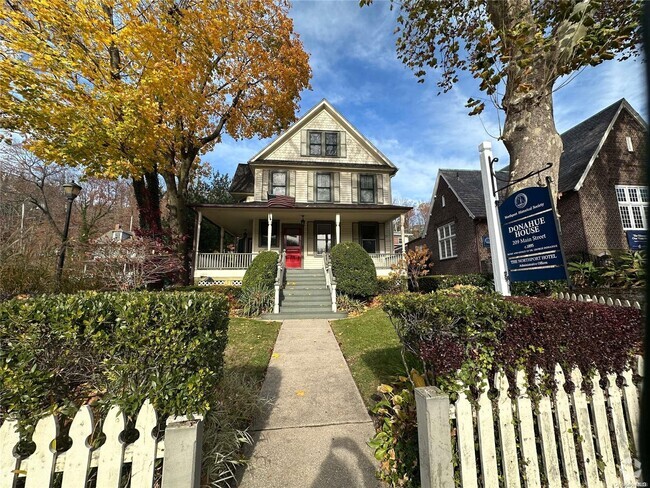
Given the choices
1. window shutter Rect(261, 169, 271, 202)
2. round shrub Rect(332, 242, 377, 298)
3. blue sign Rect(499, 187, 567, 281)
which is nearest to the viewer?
blue sign Rect(499, 187, 567, 281)

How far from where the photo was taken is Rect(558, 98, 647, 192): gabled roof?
13.2 metres

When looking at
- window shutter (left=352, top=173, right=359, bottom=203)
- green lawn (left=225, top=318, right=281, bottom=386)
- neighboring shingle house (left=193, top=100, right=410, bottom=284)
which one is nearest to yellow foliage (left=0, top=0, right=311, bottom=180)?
neighboring shingle house (left=193, top=100, right=410, bottom=284)

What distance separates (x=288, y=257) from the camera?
16547 mm

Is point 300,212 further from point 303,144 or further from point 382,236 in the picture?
point 382,236

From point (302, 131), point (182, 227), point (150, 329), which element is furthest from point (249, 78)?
point (150, 329)

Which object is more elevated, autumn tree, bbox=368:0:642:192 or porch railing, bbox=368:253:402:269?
autumn tree, bbox=368:0:642:192

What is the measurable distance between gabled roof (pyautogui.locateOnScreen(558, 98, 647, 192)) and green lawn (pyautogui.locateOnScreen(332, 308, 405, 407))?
12.0m

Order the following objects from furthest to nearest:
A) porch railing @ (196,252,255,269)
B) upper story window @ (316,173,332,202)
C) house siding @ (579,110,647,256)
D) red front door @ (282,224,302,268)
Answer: upper story window @ (316,173,332,202) → red front door @ (282,224,302,268) → porch railing @ (196,252,255,269) → house siding @ (579,110,647,256)

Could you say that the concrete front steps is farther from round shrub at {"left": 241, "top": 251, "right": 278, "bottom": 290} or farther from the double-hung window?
the double-hung window

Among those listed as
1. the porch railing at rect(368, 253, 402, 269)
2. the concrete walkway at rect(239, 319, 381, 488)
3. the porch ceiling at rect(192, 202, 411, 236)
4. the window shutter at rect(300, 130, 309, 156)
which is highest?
the window shutter at rect(300, 130, 309, 156)

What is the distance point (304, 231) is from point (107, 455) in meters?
15.1

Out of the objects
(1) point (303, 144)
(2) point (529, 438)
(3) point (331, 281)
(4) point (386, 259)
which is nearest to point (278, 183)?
(1) point (303, 144)

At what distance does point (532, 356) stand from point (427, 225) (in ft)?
71.3

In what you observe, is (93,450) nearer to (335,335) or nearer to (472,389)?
(472,389)
